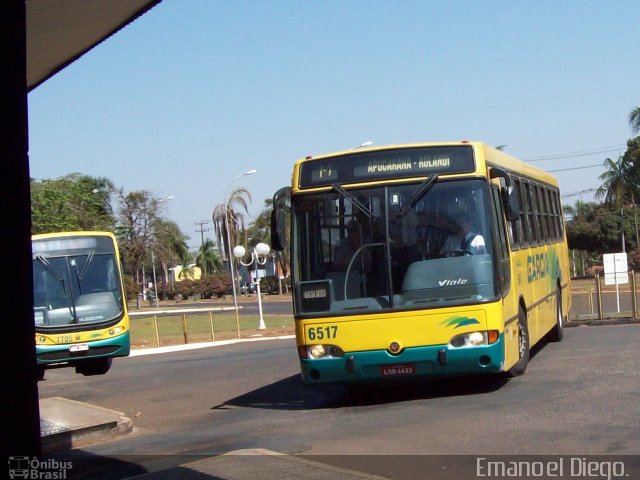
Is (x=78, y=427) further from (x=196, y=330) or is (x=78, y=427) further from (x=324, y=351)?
(x=196, y=330)

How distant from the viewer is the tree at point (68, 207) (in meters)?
42.7

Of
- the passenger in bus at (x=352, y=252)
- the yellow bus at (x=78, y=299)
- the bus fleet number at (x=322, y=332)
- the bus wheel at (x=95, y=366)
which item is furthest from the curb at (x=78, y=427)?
the bus wheel at (x=95, y=366)

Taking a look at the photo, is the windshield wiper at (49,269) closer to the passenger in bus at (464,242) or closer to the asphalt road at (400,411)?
the asphalt road at (400,411)

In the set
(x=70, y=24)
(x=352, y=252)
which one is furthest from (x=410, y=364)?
(x=70, y=24)

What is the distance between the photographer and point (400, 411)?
435 inches

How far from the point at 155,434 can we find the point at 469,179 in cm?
509

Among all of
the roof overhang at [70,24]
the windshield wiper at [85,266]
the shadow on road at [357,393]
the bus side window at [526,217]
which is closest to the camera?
the roof overhang at [70,24]

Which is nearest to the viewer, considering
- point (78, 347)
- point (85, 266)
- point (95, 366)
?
point (78, 347)

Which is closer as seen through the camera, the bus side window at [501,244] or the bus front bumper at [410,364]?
the bus front bumper at [410,364]

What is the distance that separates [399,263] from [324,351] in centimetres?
143

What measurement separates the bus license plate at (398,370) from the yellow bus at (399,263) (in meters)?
0.01

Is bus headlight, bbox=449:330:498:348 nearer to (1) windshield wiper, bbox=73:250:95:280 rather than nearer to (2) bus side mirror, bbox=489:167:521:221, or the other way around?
(2) bus side mirror, bbox=489:167:521:221

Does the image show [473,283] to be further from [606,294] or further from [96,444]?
[606,294]

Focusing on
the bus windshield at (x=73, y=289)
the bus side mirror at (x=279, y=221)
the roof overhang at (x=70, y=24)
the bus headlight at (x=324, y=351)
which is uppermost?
the roof overhang at (x=70, y=24)
